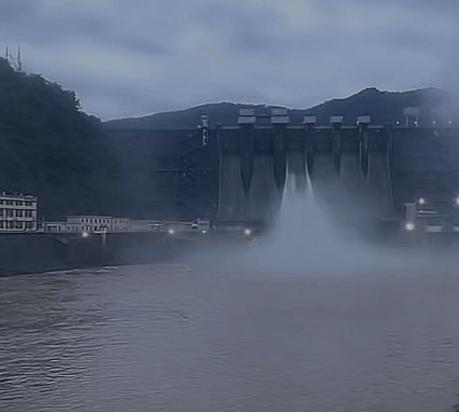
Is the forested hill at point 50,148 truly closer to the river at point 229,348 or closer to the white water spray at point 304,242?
the white water spray at point 304,242

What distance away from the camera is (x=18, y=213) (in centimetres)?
2328

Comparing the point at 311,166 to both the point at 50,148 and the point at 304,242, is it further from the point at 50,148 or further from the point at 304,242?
the point at 50,148

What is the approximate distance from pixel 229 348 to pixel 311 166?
1996 centimetres

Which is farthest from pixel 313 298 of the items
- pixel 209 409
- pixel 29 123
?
pixel 29 123

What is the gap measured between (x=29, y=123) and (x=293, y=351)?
983 inches

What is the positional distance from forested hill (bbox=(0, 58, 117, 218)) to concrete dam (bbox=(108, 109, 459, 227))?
3044 mm

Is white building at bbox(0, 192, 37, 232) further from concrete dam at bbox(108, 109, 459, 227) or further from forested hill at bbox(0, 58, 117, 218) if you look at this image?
concrete dam at bbox(108, 109, 459, 227)

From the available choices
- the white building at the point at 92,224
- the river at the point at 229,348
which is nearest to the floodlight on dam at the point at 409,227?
the white building at the point at 92,224

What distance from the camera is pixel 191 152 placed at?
2819 centimetres

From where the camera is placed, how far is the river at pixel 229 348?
5969 mm

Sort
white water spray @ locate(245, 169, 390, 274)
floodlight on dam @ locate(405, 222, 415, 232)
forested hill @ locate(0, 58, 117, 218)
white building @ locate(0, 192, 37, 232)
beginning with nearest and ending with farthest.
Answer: white water spray @ locate(245, 169, 390, 274) < white building @ locate(0, 192, 37, 232) < floodlight on dam @ locate(405, 222, 415, 232) < forested hill @ locate(0, 58, 117, 218)

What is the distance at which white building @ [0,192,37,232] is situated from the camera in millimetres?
22500

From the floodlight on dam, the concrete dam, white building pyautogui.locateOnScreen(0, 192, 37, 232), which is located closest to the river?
white building pyautogui.locateOnScreen(0, 192, 37, 232)

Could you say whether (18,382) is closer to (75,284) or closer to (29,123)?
(75,284)
